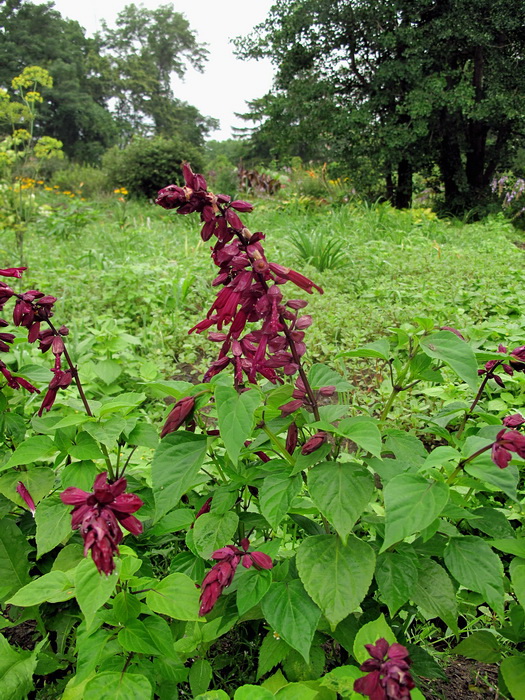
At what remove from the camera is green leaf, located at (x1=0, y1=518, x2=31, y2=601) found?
102cm

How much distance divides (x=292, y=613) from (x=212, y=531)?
186mm

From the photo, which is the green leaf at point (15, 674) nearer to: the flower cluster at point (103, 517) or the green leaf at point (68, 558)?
the green leaf at point (68, 558)

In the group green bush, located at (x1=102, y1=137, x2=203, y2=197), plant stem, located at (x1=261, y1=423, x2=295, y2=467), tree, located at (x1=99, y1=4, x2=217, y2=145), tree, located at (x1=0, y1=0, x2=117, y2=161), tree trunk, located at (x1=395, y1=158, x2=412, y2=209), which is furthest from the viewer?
tree, located at (x1=99, y1=4, x2=217, y2=145)

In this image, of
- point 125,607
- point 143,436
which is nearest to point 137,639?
point 125,607

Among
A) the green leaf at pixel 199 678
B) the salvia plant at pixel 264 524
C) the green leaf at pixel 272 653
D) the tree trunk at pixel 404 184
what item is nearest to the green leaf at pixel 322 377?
the salvia plant at pixel 264 524

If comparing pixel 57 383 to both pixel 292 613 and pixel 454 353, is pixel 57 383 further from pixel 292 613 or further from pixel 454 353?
pixel 454 353

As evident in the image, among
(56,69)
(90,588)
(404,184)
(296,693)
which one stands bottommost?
(296,693)

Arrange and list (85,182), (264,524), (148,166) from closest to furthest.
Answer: (264,524) < (148,166) < (85,182)

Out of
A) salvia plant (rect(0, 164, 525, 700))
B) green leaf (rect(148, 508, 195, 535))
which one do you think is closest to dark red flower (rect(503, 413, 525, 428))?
salvia plant (rect(0, 164, 525, 700))

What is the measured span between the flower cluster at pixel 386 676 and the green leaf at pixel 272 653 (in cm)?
27

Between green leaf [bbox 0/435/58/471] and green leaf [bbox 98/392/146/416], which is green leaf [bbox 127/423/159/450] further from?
green leaf [bbox 0/435/58/471]

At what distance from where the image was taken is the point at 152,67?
4238 cm

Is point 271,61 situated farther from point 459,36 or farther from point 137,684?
point 137,684

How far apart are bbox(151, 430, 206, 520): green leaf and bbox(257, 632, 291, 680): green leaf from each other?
31 cm
